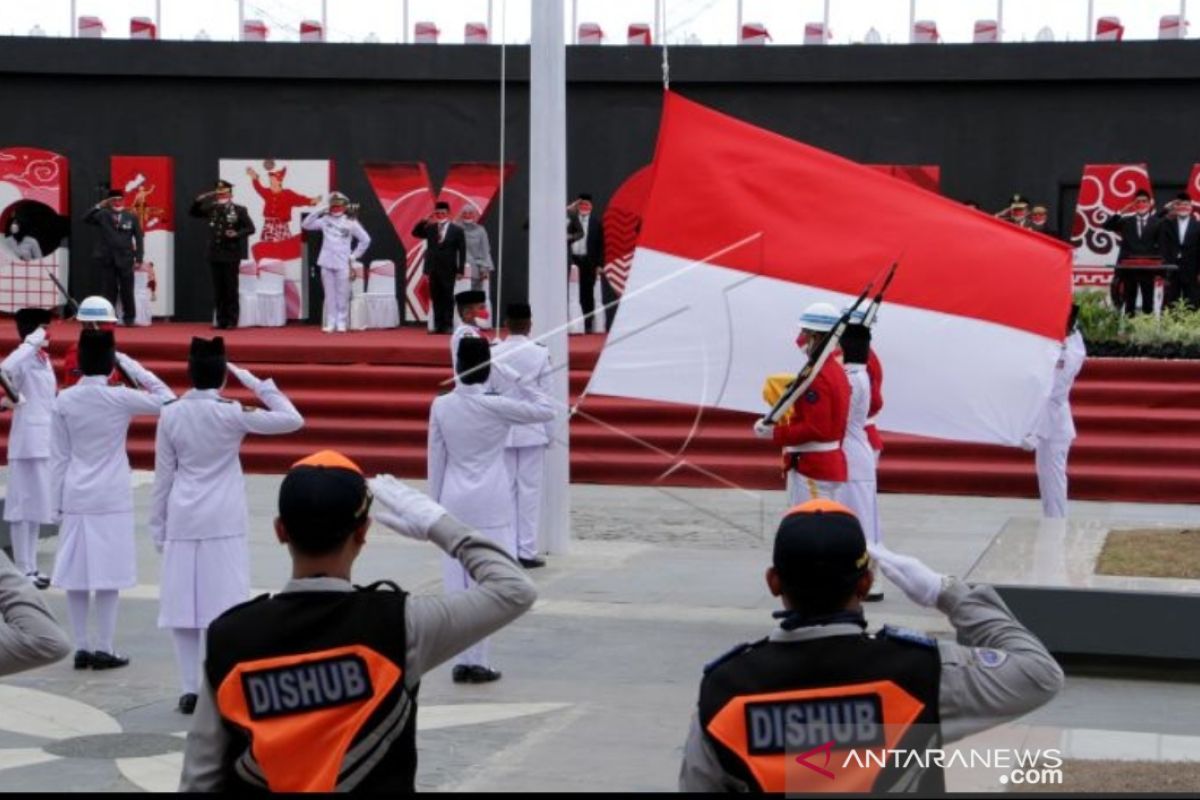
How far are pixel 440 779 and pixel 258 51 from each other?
20.9m

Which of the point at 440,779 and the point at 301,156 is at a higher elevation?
the point at 301,156

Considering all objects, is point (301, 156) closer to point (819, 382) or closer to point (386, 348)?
point (386, 348)

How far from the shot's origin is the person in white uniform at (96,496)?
34.5 ft

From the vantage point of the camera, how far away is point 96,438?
10711 mm

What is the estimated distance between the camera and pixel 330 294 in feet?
82.6

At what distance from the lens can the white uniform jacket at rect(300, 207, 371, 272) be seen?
81.8 ft

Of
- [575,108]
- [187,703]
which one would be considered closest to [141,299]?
[575,108]

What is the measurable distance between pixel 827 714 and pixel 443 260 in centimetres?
2109

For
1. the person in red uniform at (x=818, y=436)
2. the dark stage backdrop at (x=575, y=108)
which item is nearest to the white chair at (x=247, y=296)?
the dark stage backdrop at (x=575, y=108)

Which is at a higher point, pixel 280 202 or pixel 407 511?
pixel 280 202

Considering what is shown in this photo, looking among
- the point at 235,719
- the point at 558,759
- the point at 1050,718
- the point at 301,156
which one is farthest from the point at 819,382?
the point at 301,156

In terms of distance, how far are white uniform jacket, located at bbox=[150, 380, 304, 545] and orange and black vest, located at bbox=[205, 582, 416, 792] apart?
5.75 metres

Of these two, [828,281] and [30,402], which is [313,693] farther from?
[30,402]

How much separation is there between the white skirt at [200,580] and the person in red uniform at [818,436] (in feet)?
10.6
